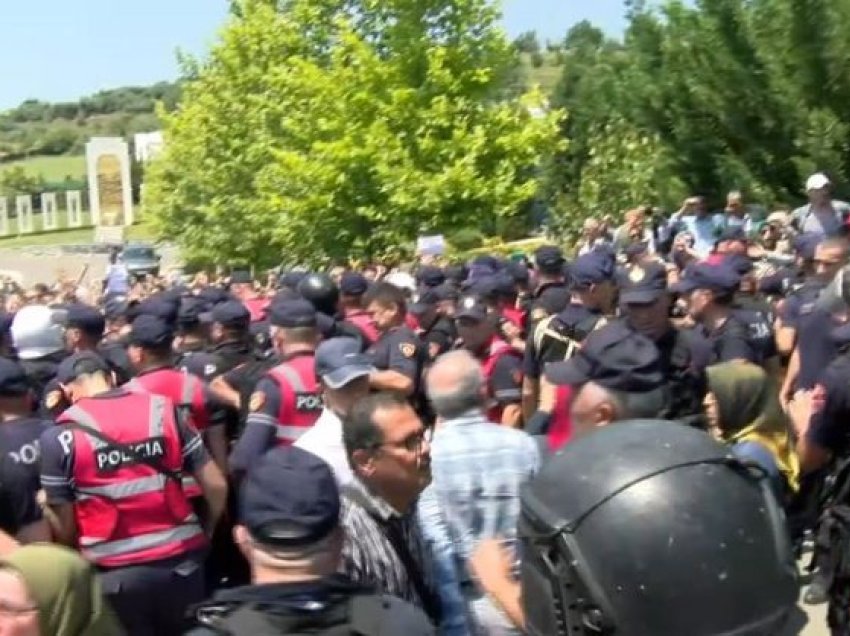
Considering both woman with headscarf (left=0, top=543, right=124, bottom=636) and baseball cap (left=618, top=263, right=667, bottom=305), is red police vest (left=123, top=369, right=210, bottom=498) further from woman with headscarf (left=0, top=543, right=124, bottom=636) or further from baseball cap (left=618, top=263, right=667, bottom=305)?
woman with headscarf (left=0, top=543, right=124, bottom=636)

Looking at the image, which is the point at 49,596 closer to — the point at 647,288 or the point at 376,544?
the point at 376,544

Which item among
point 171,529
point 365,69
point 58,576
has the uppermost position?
point 365,69

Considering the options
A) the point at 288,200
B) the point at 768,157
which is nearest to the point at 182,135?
the point at 288,200

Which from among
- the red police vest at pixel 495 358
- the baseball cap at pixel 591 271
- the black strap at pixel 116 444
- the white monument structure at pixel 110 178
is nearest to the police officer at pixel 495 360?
the red police vest at pixel 495 358

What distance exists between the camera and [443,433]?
490cm

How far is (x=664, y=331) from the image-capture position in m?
6.97

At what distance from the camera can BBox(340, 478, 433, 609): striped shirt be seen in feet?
12.9

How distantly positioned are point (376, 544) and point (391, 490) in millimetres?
242

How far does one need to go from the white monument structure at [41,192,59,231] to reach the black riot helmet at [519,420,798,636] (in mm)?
129481

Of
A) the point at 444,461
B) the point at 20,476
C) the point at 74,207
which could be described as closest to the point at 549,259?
the point at 20,476

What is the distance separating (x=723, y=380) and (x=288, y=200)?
79.1 feet

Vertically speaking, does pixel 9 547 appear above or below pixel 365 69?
below

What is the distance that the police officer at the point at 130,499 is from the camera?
5594 mm

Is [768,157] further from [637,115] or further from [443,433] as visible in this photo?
[443,433]
